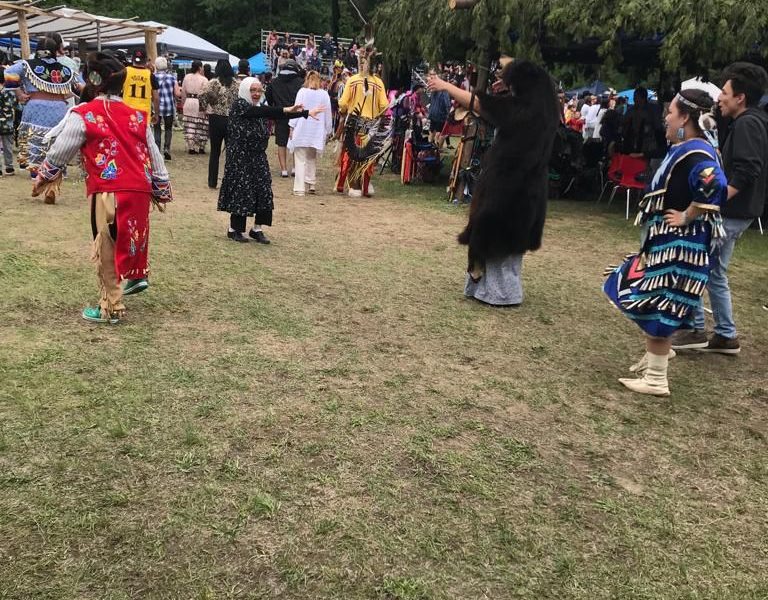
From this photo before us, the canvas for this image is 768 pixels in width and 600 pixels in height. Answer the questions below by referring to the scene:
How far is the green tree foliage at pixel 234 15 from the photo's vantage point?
45781mm

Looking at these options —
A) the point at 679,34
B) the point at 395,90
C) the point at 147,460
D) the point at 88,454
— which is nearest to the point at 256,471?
the point at 147,460

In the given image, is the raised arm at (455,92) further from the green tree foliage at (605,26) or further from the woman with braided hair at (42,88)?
the woman with braided hair at (42,88)

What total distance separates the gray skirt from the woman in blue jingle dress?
1527 millimetres

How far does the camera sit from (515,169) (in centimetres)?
508

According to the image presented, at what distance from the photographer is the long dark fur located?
4.88 metres

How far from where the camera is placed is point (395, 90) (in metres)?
13.5

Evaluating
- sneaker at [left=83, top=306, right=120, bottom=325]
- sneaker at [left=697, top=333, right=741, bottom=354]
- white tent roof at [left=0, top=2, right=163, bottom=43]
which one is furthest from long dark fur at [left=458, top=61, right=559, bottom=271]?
white tent roof at [left=0, top=2, right=163, bottom=43]

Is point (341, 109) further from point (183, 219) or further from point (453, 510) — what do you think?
point (453, 510)

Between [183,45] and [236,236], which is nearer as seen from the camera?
[236,236]

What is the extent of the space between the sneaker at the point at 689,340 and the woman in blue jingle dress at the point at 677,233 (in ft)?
3.15

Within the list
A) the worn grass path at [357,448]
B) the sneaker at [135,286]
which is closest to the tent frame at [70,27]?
the worn grass path at [357,448]

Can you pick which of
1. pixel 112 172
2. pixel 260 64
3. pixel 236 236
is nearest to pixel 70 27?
pixel 260 64

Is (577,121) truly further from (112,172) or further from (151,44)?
(112,172)

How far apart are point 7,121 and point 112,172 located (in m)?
6.23
